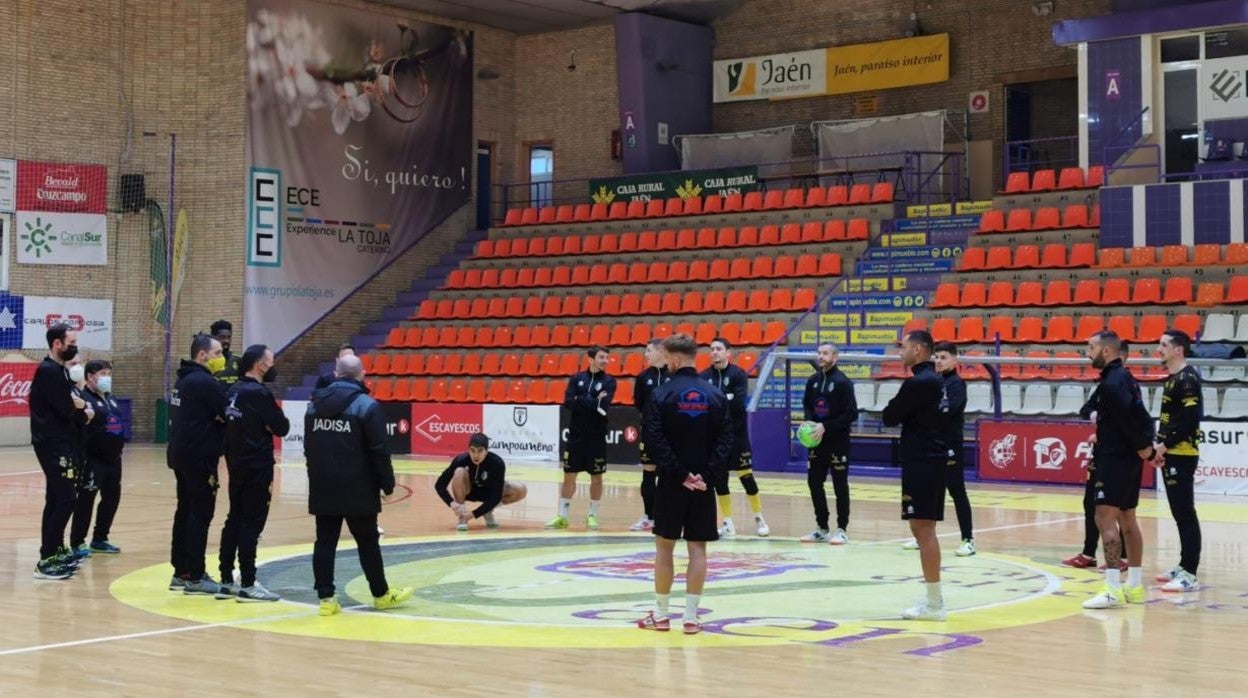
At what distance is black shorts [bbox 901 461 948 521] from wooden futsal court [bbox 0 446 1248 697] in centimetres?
73

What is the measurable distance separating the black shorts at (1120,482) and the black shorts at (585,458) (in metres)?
6.25

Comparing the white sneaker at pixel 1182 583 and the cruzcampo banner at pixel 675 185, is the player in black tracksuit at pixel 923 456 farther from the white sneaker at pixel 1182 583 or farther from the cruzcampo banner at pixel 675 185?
the cruzcampo banner at pixel 675 185

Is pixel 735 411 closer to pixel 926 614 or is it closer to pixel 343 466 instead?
pixel 926 614

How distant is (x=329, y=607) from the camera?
34.3 ft

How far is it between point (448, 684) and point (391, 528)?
8415mm

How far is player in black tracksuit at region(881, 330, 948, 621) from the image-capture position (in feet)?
33.8

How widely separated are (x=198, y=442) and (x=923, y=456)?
17.1 feet

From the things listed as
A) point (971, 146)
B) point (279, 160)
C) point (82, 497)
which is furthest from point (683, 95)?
point (82, 497)

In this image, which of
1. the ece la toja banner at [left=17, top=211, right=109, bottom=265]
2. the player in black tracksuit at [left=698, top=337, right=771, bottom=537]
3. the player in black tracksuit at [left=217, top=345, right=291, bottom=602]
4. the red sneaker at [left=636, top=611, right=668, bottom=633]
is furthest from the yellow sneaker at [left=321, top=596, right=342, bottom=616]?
the ece la toja banner at [left=17, top=211, right=109, bottom=265]

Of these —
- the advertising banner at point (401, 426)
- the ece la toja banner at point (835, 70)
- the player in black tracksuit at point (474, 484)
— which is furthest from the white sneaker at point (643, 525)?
the ece la toja banner at point (835, 70)

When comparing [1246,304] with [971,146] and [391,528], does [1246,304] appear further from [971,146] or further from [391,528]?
[391,528]

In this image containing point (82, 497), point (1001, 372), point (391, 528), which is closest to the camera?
point (82, 497)

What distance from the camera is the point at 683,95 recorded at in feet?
114

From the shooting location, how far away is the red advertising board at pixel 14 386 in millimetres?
30000
